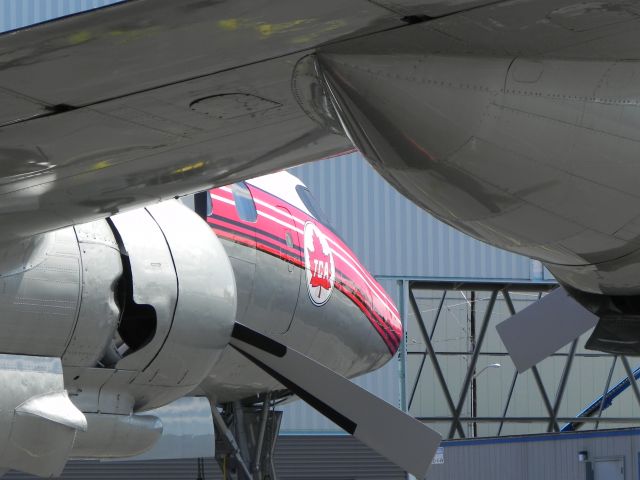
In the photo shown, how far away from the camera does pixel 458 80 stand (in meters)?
4.14

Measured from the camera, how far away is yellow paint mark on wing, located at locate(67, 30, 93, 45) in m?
4.25

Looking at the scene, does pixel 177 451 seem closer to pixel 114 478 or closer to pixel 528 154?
pixel 528 154

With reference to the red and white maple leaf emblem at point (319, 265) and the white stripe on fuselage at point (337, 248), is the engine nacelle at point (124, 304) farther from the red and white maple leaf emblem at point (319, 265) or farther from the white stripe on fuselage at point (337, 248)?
the red and white maple leaf emblem at point (319, 265)

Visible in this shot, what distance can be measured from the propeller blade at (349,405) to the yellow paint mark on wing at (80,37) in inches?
177

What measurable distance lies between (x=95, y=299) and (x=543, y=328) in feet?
9.64

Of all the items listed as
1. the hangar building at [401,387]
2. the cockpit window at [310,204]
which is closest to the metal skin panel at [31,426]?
the cockpit window at [310,204]

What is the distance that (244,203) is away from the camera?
429 inches

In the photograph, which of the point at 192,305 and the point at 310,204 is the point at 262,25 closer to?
the point at 192,305

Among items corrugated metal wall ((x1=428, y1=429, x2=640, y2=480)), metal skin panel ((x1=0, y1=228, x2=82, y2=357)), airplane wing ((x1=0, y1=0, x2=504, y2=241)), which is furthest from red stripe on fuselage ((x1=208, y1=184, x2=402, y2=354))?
corrugated metal wall ((x1=428, y1=429, x2=640, y2=480))

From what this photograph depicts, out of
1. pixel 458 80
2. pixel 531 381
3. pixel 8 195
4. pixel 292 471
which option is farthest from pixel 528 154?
pixel 531 381

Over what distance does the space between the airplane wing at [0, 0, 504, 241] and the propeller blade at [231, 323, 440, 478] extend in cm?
271

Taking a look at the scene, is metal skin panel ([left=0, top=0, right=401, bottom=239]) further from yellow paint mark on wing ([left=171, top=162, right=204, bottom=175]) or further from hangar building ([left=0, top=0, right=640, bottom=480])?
hangar building ([left=0, top=0, right=640, bottom=480])

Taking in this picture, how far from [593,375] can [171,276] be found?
32015 mm

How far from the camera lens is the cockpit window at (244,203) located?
10.7m
